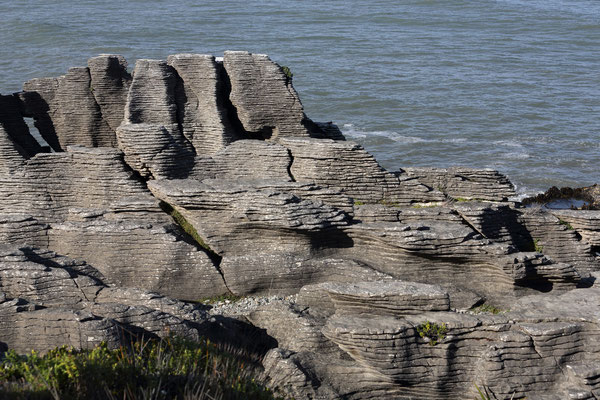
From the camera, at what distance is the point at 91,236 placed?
19828mm

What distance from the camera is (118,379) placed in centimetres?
1174

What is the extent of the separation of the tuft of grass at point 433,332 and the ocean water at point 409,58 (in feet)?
82.7

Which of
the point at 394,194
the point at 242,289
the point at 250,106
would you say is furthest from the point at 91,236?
the point at 394,194

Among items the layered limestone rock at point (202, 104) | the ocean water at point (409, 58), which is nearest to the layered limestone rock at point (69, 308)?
the layered limestone rock at point (202, 104)

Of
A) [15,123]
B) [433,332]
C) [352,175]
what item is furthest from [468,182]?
[15,123]

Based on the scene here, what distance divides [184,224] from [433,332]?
8107 mm

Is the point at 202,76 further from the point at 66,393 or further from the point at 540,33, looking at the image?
the point at 540,33

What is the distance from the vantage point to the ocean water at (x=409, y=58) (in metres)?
48.2

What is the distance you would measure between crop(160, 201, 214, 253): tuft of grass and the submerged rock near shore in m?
0.04

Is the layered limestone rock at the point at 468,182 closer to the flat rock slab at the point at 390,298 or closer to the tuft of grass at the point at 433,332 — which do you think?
the flat rock slab at the point at 390,298

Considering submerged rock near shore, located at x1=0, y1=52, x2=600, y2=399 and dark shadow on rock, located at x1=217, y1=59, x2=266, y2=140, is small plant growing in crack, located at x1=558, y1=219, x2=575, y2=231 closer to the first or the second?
submerged rock near shore, located at x1=0, y1=52, x2=600, y2=399

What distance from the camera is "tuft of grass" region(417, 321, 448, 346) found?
53.5ft

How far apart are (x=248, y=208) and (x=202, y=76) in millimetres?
7047

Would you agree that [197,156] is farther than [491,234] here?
Yes
